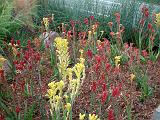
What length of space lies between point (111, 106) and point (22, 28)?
227cm

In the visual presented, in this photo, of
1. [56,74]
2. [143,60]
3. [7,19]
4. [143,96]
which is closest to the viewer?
[143,96]

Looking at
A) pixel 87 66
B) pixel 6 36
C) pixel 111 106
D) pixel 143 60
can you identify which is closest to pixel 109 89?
pixel 111 106

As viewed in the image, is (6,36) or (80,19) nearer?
(6,36)

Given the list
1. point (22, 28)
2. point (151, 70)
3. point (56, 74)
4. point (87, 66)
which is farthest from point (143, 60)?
point (22, 28)

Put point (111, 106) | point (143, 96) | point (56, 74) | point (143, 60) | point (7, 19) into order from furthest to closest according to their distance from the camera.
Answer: point (7, 19) → point (143, 60) → point (56, 74) → point (143, 96) → point (111, 106)

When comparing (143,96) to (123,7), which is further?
(123,7)

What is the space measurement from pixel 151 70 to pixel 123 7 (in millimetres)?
1323

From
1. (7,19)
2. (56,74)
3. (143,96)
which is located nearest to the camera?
(143,96)

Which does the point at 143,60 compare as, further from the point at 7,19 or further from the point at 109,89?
the point at 7,19

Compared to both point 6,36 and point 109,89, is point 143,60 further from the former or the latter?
point 6,36

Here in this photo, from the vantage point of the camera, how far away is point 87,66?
358cm

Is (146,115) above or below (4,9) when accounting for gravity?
below

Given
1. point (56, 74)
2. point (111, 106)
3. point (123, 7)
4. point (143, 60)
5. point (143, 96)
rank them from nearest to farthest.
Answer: point (111, 106) < point (143, 96) < point (56, 74) < point (143, 60) < point (123, 7)

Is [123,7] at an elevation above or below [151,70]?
above
